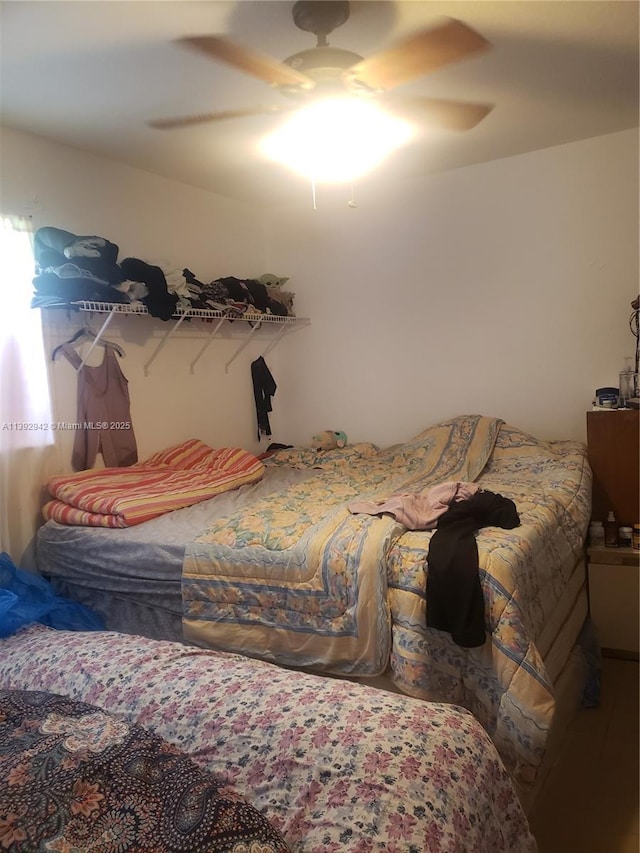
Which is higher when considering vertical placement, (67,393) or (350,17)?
(350,17)

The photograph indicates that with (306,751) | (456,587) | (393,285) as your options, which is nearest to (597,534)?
(456,587)

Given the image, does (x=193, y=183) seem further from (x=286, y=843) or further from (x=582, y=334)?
(x=286, y=843)

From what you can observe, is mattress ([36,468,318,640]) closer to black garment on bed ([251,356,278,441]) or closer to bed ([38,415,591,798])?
bed ([38,415,591,798])

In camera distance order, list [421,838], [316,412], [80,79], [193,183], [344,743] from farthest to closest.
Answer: [316,412] < [193,183] < [80,79] < [344,743] < [421,838]

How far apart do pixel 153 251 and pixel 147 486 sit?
1.45 m

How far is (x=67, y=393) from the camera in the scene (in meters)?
2.96

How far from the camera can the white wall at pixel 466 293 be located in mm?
3311

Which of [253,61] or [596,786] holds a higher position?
[253,61]

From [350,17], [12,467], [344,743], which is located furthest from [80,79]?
[344,743]

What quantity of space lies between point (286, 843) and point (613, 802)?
1.47 m

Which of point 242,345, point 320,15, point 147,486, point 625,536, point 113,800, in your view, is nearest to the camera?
point 113,800

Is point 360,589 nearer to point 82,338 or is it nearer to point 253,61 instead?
point 253,61

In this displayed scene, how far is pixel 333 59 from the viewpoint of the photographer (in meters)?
1.79

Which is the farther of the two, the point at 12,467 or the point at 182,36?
the point at 12,467
